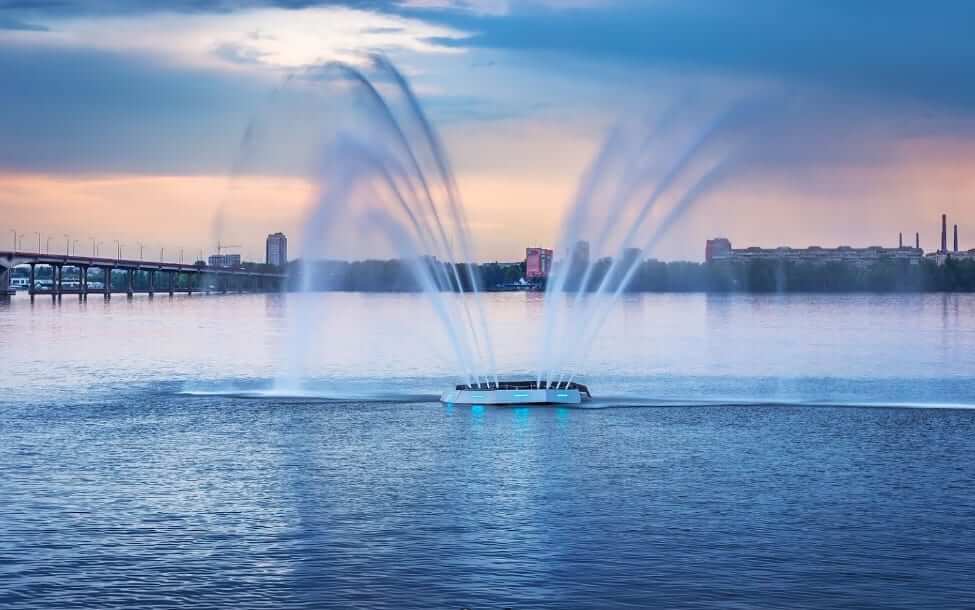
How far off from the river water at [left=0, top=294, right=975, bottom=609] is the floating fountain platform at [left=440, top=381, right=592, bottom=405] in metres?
0.80

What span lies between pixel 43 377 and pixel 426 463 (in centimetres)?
4005

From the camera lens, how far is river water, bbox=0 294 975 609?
23.7 m

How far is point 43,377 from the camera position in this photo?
70.1 m

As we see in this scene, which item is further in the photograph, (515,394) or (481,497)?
(515,394)

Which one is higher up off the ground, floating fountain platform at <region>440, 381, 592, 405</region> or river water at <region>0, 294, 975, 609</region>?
→ floating fountain platform at <region>440, 381, 592, 405</region>

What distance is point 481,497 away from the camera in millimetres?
31969

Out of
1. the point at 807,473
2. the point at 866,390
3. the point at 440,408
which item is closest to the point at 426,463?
the point at 807,473

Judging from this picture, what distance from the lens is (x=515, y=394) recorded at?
50188mm

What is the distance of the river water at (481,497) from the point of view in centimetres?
2370

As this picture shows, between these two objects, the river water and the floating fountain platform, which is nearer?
the river water

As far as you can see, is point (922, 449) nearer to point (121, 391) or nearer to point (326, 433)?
point (326, 433)

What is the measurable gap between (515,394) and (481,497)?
18308 mm

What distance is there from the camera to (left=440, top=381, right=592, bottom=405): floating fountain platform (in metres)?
50.3

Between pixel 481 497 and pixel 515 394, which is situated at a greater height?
pixel 515 394
